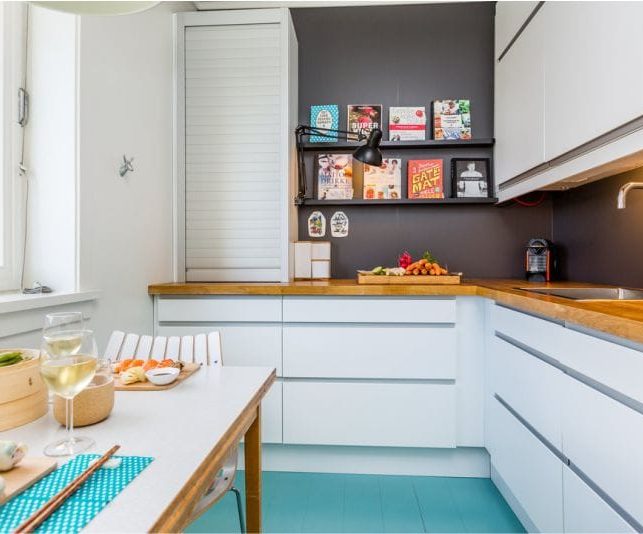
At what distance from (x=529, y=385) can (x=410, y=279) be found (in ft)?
2.82

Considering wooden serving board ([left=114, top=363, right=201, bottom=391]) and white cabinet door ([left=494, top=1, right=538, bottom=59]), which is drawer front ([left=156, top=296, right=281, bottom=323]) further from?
white cabinet door ([left=494, top=1, right=538, bottom=59])

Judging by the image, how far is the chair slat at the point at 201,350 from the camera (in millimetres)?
1476

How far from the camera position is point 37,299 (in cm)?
143

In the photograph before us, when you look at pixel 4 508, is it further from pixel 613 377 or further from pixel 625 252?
pixel 625 252

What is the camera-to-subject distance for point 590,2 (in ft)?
5.07

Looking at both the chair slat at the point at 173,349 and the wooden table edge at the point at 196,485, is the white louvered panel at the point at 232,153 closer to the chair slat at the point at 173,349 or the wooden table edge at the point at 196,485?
the chair slat at the point at 173,349

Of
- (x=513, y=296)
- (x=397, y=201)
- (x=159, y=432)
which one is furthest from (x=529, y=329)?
(x=159, y=432)

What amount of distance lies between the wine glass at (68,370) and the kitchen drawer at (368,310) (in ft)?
4.88

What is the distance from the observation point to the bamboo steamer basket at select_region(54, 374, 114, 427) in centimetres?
77

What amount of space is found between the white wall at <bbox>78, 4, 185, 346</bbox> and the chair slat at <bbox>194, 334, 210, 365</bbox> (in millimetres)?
614

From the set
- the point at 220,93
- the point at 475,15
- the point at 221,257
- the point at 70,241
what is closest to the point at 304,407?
the point at 221,257

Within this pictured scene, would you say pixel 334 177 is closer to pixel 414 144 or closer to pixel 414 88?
pixel 414 144

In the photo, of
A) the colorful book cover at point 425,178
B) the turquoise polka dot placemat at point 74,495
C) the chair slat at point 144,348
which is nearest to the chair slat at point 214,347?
the chair slat at point 144,348

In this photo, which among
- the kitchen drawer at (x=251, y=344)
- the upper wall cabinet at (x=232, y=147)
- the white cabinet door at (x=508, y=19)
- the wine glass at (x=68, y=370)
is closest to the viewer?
the wine glass at (x=68, y=370)
